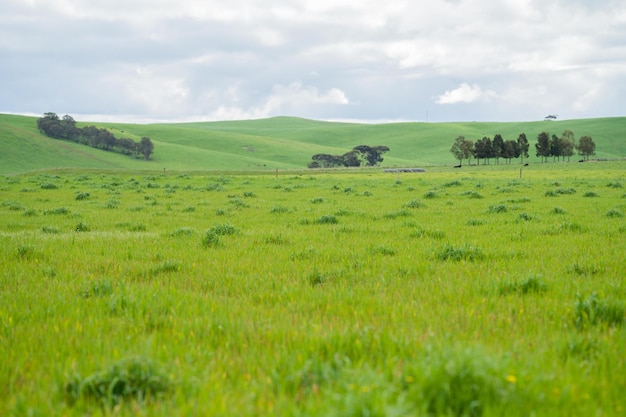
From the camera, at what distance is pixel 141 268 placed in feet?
32.3

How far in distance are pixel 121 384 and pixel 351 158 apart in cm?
15106

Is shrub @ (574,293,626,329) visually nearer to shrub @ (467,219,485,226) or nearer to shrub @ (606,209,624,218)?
shrub @ (467,219,485,226)

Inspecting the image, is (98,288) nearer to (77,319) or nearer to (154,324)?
(77,319)

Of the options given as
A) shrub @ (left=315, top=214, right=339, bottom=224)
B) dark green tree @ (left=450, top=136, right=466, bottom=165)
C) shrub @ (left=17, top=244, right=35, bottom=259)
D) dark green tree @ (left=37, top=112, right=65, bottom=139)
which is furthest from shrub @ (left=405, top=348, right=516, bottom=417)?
dark green tree @ (left=37, top=112, right=65, bottom=139)

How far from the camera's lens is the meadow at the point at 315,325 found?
3.93 metres

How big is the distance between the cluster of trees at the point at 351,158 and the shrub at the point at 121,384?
142992 millimetres

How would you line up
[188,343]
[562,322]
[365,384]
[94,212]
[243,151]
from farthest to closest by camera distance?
[243,151] < [94,212] < [562,322] < [188,343] < [365,384]

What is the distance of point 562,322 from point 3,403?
6.00m

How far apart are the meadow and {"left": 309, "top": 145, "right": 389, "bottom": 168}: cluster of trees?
136 meters

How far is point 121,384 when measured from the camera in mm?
4285

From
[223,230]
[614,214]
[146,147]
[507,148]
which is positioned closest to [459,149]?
[507,148]

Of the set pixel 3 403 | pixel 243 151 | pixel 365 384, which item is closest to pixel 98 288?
pixel 3 403

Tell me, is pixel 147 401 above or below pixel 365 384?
below

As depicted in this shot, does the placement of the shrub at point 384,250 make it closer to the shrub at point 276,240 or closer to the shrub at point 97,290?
the shrub at point 276,240
